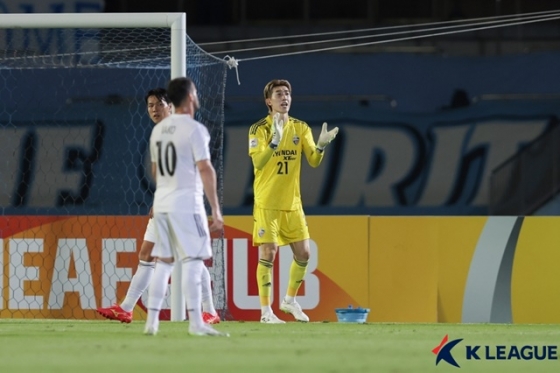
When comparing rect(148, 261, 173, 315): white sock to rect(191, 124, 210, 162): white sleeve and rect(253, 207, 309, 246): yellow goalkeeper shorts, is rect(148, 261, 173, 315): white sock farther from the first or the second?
rect(253, 207, 309, 246): yellow goalkeeper shorts

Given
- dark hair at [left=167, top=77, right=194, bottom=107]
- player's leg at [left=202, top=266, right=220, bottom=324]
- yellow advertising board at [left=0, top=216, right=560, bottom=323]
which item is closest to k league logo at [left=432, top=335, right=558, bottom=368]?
dark hair at [left=167, top=77, right=194, bottom=107]

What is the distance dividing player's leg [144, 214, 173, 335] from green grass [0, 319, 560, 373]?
192mm

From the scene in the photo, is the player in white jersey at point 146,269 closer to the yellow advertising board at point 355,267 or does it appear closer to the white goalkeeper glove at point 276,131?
the white goalkeeper glove at point 276,131

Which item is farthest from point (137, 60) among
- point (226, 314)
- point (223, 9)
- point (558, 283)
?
point (223, 9)

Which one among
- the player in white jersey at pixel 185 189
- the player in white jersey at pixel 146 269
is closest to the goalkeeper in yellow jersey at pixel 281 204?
the player in white jersey at pixel 146 269

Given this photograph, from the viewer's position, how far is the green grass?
571cm

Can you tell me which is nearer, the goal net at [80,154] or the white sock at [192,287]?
the white sock at [192,287]

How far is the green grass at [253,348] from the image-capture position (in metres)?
5.71

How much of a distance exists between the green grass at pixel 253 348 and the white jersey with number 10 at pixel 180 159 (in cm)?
82

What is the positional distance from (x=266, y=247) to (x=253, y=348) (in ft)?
11.2

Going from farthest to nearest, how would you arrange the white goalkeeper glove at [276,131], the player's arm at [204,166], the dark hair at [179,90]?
the white goalkeeper glove at [276,131], the dark hair at [179,90], the player's arm at [204,166]

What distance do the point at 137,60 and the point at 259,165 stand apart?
2.47 metres

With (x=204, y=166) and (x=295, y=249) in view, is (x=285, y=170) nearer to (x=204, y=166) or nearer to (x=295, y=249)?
(x=295, y=249)

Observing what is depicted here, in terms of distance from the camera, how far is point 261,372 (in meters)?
5.45
